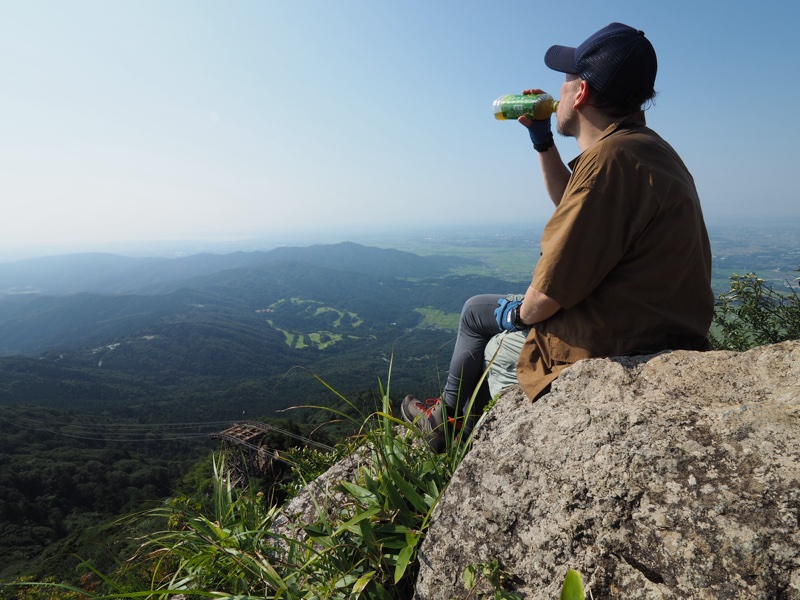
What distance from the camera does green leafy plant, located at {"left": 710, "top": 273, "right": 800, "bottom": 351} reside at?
16.2ft

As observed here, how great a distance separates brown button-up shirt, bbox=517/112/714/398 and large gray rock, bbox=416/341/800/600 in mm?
200

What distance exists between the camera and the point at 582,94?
7.64 ft

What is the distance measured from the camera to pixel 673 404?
1.79 m

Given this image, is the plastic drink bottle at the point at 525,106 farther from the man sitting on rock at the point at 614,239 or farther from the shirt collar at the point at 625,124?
the shirt collar at the point at 625,124

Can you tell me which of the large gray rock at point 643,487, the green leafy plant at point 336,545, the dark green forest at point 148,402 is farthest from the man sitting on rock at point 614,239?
the green leafy plant at point 336,545

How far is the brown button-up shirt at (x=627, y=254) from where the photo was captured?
78.0 inches

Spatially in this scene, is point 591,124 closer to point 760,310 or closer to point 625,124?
point 625,124

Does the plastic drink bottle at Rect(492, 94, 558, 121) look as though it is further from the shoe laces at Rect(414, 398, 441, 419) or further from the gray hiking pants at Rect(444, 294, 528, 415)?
the shoe laces at Rect(414, 398, 441, 419)

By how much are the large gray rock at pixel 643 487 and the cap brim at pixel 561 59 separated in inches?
68.5

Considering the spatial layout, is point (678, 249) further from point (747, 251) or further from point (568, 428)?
point (747, 251)

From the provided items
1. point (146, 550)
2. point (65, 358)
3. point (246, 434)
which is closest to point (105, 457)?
point (246, 434)

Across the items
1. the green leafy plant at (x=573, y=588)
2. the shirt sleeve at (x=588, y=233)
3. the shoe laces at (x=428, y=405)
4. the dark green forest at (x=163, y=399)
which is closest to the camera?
the green leafy plant at (x=573, y=588)

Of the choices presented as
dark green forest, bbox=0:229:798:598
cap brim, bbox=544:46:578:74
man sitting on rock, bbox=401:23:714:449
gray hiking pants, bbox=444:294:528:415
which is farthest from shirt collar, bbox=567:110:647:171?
dark green forest, bbox=0:229:798:598

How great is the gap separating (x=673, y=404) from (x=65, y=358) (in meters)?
189
